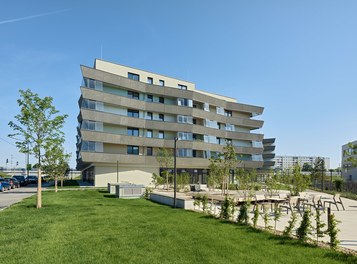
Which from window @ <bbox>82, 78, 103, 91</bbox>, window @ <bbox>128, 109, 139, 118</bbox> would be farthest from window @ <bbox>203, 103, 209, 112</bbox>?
window @ <bbox>82, 78, 103, 91</bbox>

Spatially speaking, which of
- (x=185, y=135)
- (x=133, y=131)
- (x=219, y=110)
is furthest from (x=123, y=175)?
(x=219, y=110)

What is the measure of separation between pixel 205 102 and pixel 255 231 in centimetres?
4159

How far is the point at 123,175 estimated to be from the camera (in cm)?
4078

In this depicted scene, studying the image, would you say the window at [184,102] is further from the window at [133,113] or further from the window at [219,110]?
the window at [219,110]

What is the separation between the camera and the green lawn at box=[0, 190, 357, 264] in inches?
263

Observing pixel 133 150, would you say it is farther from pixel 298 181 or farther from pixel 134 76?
pixel 298 181

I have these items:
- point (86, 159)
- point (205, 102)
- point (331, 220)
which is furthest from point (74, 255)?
point (205, 102)

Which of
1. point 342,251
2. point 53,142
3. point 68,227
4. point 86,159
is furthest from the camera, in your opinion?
point 86,159

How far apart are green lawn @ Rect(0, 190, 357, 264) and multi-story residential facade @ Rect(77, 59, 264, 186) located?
2457 cm

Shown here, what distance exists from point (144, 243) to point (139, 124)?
3430 cm

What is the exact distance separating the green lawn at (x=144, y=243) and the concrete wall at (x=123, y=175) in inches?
1074

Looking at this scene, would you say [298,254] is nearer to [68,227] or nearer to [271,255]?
[271,255]

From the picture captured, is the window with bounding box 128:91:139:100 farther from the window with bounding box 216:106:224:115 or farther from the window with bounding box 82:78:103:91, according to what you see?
the window with bounding box 216:106:224:115

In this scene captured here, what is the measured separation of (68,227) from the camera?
10.2 metres
